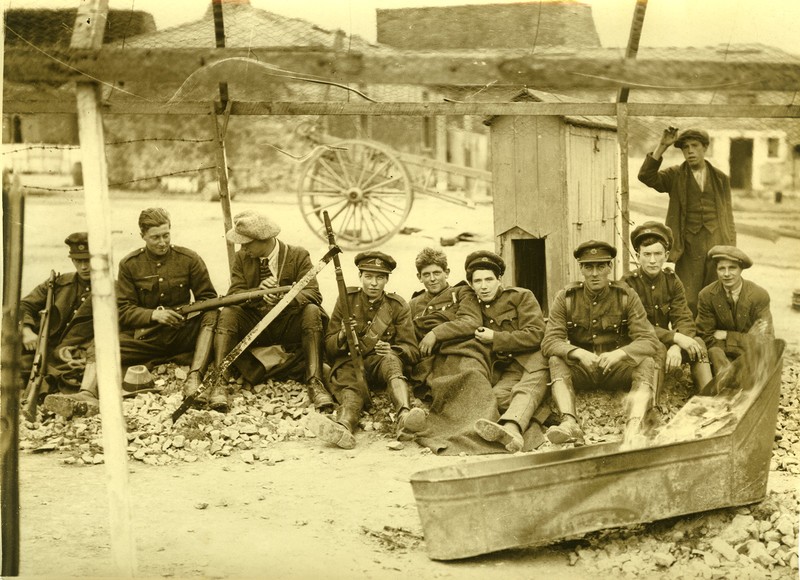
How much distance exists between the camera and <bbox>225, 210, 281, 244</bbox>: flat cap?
6531 mm

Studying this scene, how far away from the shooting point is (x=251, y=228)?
257 inches

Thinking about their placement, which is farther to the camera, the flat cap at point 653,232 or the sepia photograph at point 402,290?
the flat cap at point 653,232

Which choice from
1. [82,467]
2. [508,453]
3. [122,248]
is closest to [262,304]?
[122,248]

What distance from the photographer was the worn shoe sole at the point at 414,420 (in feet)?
19.1

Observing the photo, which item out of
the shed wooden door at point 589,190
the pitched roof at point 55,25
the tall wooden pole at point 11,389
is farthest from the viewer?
the shed wooden door at point 589,190

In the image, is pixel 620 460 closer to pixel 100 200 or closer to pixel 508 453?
pixel 508 453

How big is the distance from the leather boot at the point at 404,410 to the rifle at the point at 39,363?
2.32 m

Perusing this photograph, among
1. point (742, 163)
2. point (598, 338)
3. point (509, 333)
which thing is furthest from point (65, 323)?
point (742, 163)

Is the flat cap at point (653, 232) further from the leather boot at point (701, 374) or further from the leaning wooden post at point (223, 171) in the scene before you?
the leaning wooden post at point (223, 171)

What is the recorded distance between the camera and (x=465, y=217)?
685 centimetres

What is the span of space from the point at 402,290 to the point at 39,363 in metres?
2.51

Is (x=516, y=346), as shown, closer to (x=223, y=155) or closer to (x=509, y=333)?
(x=509, y=333)

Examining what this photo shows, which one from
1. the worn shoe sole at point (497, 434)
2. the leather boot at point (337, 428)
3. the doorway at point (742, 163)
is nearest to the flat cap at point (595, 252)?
the doorway at point (742, 163)

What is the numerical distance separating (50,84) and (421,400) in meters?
2.98
